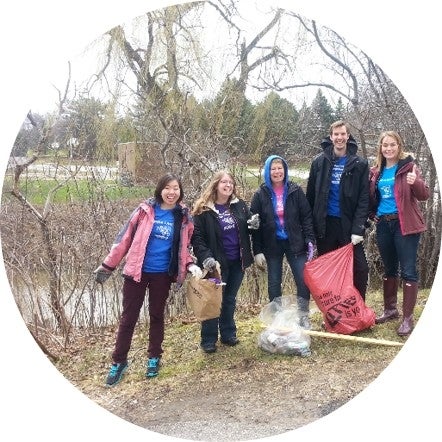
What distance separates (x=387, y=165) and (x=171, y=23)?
1.43 m

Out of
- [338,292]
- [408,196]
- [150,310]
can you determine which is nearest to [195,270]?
[150,310]

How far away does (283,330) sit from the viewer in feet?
9.83

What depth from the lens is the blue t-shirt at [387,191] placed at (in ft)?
9.19

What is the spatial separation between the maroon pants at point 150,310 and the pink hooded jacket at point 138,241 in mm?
94

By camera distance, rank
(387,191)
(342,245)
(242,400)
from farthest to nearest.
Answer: (342,245) → (387,191) → (242,400)

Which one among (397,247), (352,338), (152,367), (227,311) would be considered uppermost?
(397,247)

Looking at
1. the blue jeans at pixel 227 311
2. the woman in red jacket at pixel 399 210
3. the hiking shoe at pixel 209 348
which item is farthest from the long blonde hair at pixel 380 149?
the hiking shoe at pixel 209 348

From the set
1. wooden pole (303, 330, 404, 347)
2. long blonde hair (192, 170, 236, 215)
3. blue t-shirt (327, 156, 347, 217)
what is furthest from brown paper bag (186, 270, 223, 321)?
blue t-shirt (327, 156, 347, 217)

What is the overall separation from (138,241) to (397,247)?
141 cm

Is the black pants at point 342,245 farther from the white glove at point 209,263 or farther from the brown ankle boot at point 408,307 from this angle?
the white glove at point 209,263

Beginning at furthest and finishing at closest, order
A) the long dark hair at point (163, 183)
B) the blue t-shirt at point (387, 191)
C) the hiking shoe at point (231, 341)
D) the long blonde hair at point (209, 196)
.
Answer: the hiking shoe at point (231, 341), the blue t-shirt at point (387, 191), the long blonde hair at point (209, 196), the long dark hair at point (163, 183)

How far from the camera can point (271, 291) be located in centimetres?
301

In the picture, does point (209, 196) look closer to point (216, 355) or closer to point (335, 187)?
point (335, 187)

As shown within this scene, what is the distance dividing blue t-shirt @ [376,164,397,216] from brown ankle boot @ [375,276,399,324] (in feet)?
1.47
